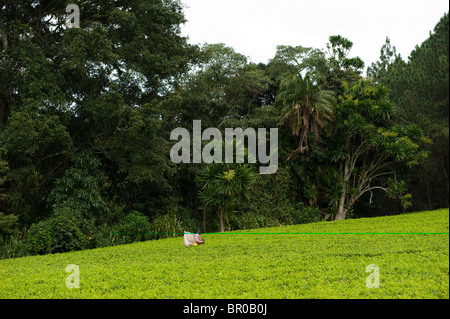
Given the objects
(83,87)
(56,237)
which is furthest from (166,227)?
(83,87)

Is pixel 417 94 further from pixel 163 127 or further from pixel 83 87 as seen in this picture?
pixel 83 87

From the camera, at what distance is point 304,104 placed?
1742 cm

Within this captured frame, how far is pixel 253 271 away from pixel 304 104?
39.4ft

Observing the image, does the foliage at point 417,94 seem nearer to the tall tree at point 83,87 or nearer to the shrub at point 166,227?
the tall tree at point 83,87

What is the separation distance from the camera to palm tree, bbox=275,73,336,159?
57.0ft

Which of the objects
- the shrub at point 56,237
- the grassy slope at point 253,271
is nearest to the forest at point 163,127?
the shrub at point 56,237

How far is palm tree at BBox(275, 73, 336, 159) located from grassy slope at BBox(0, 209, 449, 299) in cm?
782

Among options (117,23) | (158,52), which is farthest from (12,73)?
(158,52)

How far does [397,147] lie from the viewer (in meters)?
17.9

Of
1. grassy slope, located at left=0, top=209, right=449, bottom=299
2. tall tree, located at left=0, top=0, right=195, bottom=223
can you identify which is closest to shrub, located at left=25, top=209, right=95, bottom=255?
grassy slope, located at left=0, top=209, right=449, bottom=299

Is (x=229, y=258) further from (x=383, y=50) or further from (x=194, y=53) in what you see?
(x=383, y=50)

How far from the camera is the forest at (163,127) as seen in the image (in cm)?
1225

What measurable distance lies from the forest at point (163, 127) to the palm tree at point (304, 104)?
61mm

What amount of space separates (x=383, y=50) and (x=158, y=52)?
17749 mm
